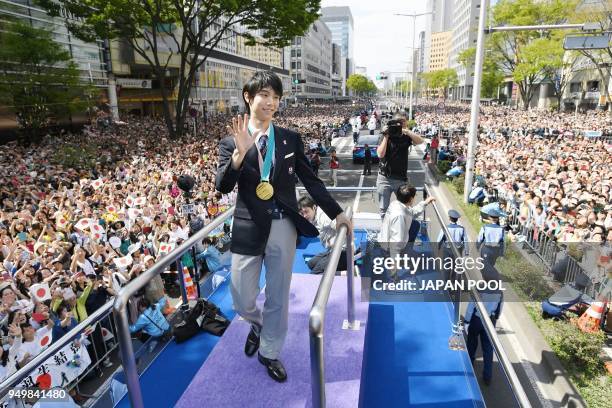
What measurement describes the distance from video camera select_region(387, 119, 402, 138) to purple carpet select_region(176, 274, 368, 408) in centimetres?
274

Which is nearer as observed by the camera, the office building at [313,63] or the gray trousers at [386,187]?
the gray trousers at [386,187]

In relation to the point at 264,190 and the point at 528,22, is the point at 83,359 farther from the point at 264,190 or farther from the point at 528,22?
the point at 528,22

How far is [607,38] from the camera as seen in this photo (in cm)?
1198

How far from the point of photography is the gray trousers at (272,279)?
2.87 metres

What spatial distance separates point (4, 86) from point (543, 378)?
83.4 ft

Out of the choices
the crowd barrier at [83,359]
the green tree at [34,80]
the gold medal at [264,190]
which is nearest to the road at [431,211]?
the gold medal at [264,190]

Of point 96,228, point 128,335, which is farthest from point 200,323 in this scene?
point 96,228

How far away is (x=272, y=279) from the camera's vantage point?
113 inches

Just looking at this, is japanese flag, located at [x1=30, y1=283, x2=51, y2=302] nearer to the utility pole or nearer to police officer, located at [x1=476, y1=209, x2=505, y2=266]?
police officer, located at [x1=476, y1=209, x2=505, y2=266]

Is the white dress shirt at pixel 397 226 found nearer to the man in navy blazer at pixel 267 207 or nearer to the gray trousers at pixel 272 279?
the man in navy blazer at pixel 267 207

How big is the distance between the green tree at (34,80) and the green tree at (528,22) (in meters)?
38.6

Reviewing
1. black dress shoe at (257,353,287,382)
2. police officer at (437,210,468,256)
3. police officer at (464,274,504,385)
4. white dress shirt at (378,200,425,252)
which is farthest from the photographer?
black dress shoe at (257,353,287,382)

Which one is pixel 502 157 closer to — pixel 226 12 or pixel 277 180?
pixel 226 12

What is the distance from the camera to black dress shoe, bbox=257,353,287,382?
2.92 m
